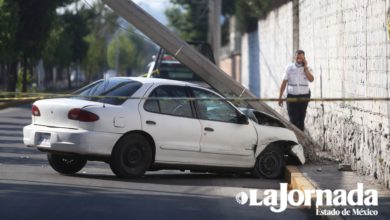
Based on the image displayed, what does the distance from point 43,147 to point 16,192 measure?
181cm

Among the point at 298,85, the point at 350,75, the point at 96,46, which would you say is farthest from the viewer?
the point at 96,46

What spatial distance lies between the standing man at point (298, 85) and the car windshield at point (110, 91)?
13.2 feet

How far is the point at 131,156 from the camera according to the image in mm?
13188

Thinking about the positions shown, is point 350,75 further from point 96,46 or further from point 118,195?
point 96,46

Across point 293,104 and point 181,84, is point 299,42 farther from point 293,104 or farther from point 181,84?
point 181,84

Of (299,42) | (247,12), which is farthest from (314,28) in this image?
(247,12)

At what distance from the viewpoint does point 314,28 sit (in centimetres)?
1994

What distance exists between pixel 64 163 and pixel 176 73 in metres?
9.99

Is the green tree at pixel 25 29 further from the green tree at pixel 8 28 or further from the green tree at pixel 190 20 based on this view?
the green tree at pixel 190 20

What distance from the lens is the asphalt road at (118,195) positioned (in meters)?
10.2

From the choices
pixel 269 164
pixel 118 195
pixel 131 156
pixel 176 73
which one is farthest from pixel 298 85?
pixel 176 73

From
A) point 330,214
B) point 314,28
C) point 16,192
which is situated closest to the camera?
point 330,214

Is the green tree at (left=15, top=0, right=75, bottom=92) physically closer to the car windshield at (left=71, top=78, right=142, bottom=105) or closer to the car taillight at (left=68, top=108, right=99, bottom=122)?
the car windshield at (left=71, top=78, right=142, bottom=105)

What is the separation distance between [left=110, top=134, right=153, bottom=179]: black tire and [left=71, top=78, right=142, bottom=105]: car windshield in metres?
0.58
